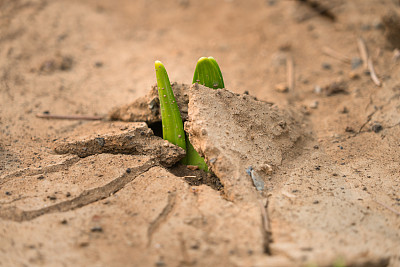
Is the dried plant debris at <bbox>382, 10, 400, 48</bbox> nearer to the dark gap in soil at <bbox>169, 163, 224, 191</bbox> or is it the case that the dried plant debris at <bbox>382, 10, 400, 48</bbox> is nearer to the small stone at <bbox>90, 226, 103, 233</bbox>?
the dark gap in soil at <bbox>169, 163, 224, 191</bbox>

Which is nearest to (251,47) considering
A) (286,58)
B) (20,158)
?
(286,58)

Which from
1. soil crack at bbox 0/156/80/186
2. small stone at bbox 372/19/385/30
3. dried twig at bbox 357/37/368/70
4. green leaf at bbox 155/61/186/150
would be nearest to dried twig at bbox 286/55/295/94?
dried twig at bbox 357/37/368/70

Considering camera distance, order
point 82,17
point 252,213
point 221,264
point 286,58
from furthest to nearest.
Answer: point 82,17 < point 286,58 < point 252,213 < point 221,264

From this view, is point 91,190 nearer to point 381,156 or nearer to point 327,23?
point 381,156

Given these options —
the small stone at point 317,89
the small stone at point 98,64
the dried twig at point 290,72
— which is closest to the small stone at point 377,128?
the small stone at point 317,89

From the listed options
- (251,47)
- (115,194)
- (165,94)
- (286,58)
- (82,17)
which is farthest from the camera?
(82,17)

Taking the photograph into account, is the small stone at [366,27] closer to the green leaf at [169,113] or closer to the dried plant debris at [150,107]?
the dried plant debris at [150,107]
